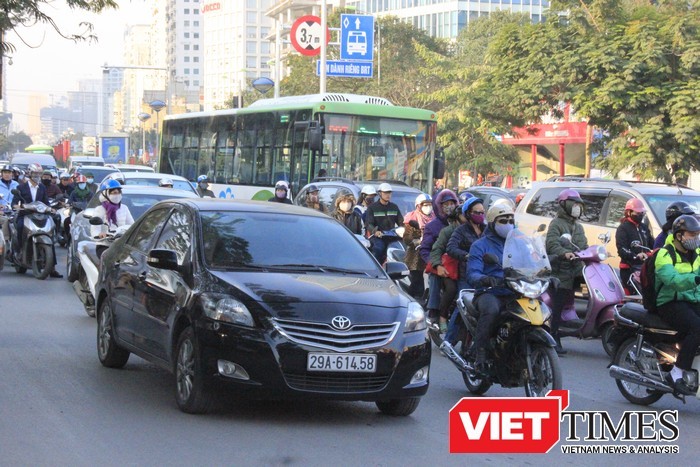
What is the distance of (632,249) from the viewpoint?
12898 mm

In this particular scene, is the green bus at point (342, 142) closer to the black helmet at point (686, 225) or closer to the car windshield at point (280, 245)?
the car windshield at point (280, 245)

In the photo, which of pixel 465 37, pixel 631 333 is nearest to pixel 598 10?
pixel 631 333

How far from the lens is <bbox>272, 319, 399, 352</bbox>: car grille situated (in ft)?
24.5

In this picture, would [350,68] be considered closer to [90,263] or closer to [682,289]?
[90,263]

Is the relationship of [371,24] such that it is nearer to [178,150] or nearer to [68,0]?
[178,150]

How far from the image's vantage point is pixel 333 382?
24.7ft

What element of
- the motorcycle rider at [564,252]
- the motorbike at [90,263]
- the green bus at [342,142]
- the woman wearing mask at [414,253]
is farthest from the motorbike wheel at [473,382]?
the green bus at [342,142]

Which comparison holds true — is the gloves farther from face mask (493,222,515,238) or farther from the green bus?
the green bus

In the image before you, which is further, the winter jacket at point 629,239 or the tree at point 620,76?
the tree at point 620,76

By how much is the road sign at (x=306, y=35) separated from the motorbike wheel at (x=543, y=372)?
111ft

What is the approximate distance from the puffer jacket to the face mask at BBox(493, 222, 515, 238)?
2.98 metres

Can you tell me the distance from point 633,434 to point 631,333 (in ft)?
4.27

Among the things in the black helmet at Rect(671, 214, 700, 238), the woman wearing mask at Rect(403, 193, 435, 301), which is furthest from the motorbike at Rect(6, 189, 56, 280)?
the black helmet at Rect(671, 214, 700, 238)

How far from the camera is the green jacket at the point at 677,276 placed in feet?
28.2
